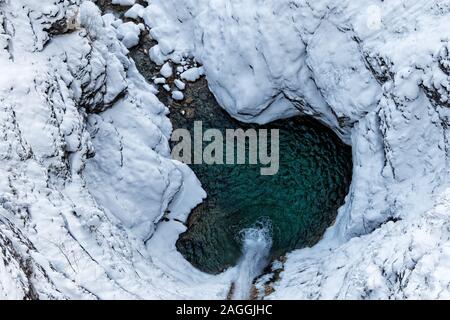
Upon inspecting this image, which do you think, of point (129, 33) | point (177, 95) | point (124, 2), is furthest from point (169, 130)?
point (124, 2)

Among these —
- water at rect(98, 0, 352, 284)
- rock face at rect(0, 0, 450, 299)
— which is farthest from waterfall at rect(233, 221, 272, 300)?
rock face at rect(0, 0, 450, 299)

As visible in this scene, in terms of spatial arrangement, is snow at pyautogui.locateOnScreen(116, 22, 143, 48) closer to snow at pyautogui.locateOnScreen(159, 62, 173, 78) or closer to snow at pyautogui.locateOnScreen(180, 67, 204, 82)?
snow at pyautogui.locateOnScreen(159, 62, 173, 78)

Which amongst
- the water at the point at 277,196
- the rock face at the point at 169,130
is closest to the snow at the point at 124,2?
the rock face at the point at 169,130

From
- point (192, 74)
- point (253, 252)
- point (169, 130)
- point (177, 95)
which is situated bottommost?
point (253, 252)

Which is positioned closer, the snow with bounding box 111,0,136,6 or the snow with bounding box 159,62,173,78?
the snow with bounding box 159,62,173,78

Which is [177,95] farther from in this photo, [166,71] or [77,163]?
[77,163]

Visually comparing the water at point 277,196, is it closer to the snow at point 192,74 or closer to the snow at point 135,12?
the snow at point 192,74
